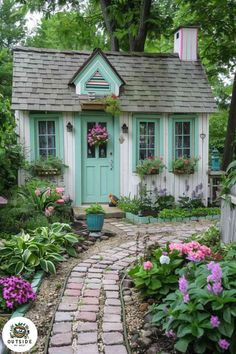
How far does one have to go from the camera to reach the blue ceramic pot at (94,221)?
623 cm

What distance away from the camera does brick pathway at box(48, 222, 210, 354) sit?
Answer: 2.92 meters

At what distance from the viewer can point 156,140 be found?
28.7ft

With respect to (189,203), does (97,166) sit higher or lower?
higher

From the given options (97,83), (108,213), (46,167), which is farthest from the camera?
(97,83)

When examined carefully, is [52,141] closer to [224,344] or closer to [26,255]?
[26,255]

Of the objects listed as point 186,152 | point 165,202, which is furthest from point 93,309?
point 186,152

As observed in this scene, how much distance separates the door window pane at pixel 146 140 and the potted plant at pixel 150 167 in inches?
10.2

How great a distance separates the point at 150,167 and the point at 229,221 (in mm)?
3563

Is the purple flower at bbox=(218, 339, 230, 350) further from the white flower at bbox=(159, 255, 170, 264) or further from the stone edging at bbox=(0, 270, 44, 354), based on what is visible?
the stone edging at bbox=(0, 270, 44, 354)

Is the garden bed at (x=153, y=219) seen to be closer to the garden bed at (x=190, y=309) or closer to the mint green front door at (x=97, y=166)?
the mint green front door at (x=97, y=166)

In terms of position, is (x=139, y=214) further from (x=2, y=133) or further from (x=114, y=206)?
(x=2, y=133)

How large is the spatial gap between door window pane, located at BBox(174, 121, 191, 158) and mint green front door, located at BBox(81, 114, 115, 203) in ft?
4.85

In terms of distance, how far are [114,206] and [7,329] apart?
6.41 m

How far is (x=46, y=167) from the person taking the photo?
8.02 m
